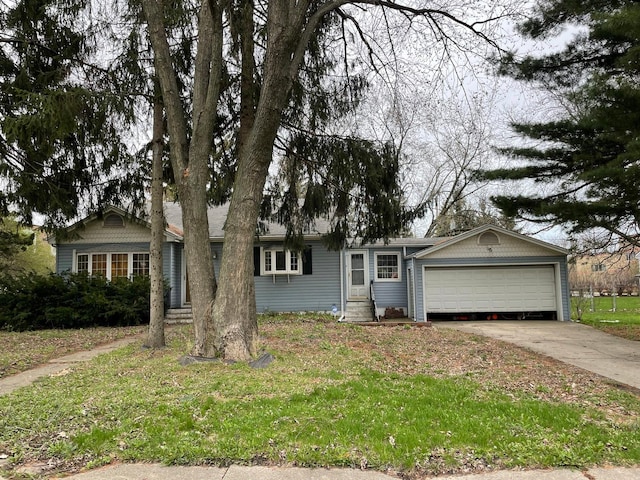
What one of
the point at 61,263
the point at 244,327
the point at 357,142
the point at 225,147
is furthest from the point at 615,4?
the point at 61,263

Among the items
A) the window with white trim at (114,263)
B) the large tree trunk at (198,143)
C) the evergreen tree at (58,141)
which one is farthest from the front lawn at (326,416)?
the window with white trim at (114,263)

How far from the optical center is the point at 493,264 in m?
15.2

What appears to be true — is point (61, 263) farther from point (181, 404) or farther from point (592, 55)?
point (592, 55)

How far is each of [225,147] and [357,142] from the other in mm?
2739

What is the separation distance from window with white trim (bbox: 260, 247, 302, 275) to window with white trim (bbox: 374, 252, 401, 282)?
302 cm

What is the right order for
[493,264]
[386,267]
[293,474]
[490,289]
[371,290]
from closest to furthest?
[293,474] < [493,264] < [490,289] < [371,290] < [386,267]

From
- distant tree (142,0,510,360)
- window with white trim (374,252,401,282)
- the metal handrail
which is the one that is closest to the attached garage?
the metal handrail

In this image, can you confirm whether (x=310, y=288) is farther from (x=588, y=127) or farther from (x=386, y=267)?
(x=588, y=127)

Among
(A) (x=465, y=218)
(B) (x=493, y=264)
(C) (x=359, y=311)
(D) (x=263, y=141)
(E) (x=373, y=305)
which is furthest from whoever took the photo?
(A) (x=465, y=218)

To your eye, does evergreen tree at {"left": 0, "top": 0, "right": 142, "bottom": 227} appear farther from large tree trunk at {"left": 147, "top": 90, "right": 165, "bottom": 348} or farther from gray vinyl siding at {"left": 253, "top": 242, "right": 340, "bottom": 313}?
gray vinyl siding at {"left": 253, "top": 242, "right": 340, "bottom": 313}

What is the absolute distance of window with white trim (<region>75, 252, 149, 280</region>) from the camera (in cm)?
1536

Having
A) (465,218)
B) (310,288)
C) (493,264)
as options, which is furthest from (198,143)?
(465,218)

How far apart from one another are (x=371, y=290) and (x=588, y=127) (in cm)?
860

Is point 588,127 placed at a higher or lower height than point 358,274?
higher
